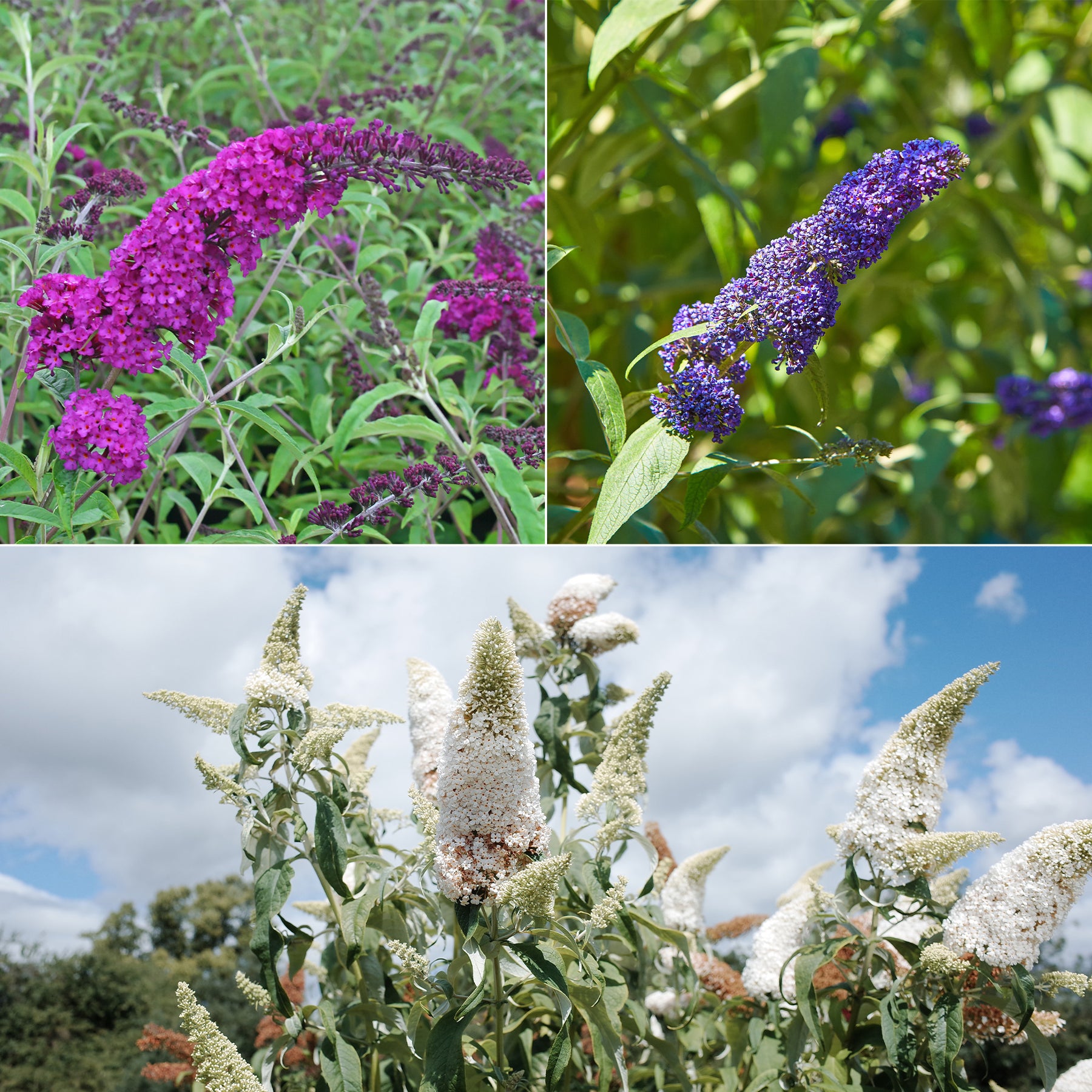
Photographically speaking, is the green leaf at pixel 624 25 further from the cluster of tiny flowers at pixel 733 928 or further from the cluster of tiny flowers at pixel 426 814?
the cluster of tiny flowers at pixel 733 928

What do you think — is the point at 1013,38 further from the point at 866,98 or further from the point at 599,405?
the point at 599,405

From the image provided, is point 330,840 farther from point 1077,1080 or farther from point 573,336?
point 1077,1080

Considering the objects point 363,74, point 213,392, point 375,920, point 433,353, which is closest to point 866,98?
point 363,74

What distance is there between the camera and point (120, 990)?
7.05 feet

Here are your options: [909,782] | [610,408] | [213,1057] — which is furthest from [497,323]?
[213,1057]

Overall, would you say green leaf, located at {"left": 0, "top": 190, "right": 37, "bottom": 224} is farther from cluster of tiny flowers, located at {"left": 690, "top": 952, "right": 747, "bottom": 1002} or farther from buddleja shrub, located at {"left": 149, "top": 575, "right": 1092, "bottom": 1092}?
cluster of tiny flowers, located at {"left": 690, "top": 952, "right": 747, "bottom": 1002}

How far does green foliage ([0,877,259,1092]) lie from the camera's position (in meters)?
1.78

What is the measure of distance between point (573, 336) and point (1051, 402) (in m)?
0.78

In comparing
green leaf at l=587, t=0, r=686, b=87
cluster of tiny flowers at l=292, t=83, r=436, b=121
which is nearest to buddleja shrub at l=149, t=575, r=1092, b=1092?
green leaf at l=587, t=0, r=686, b=87

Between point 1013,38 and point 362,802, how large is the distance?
54.2 inches

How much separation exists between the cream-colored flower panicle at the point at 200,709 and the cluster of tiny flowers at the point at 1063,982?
65 cm

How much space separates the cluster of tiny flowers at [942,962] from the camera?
66 cm

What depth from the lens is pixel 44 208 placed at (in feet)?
3.23

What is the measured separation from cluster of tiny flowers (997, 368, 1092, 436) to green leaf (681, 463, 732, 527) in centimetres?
72
